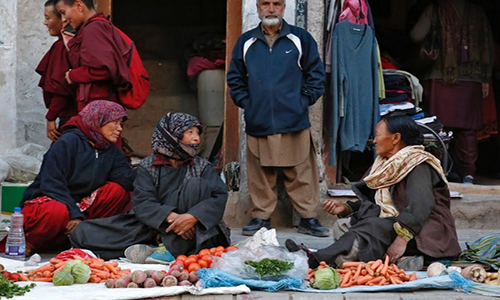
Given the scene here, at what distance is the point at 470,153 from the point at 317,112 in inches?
80.5

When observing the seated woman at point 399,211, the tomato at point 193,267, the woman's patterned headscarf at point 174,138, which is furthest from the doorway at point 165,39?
the tomato at point 193,267

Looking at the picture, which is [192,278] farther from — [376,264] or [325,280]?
[376,264]

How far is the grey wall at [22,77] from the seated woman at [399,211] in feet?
10.8

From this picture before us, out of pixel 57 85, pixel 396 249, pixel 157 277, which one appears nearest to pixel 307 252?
pixel 396 249

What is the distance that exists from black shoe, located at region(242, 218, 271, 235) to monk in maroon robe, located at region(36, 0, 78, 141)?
1694 millimetres

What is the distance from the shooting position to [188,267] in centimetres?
638

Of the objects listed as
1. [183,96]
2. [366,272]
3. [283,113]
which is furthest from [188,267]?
[183,96]

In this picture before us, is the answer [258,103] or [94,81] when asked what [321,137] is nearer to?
[258,103]

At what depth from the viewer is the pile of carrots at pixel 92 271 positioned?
621 cm

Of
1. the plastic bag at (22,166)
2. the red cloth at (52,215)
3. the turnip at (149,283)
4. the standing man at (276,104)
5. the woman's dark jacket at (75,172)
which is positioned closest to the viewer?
the turnip at (149,283)

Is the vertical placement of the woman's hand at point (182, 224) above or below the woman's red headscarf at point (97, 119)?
below

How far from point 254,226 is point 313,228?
47cm

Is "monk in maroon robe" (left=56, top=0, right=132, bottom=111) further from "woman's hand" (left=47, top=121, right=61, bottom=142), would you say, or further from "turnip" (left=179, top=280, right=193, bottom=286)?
"turnip" (left=179, top=280, right=193, bottom=286)

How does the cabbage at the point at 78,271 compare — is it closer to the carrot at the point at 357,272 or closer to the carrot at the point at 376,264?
the carrot at the point at 357,272
